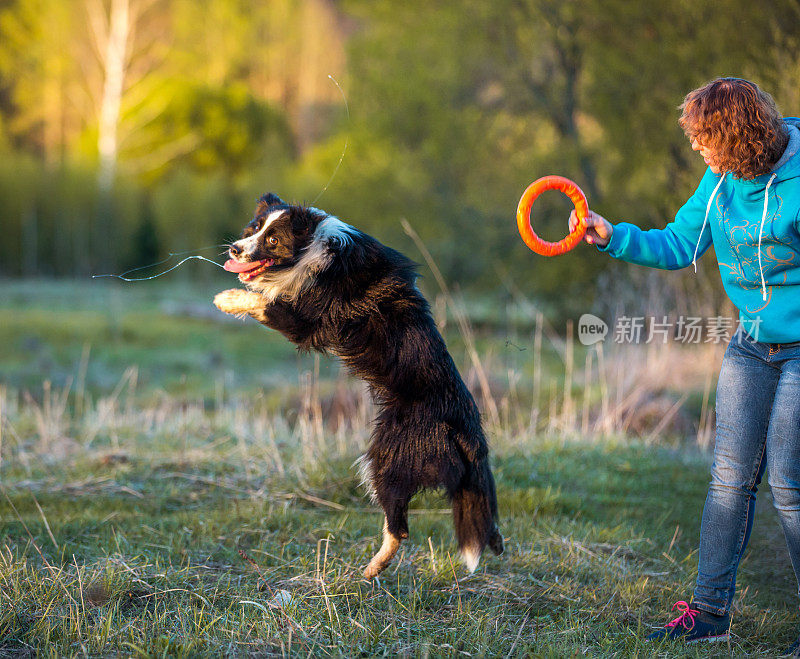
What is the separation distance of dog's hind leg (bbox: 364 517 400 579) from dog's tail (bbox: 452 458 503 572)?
0.34m

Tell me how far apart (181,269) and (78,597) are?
21724 mm

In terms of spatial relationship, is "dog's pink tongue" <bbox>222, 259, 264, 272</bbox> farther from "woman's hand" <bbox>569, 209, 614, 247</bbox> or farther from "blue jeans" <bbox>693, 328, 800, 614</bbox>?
"blue jeans" <bbox>693, 328, 800, 614</bbox>

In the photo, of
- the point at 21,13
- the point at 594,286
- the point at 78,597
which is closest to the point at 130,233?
the point at 21,13

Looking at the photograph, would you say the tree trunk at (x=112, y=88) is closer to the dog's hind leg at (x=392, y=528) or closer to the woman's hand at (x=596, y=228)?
the dog's hind leg at (x=392, y=528)

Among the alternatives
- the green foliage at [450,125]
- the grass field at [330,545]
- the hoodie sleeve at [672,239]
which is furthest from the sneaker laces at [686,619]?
the green foliage at [450,125]

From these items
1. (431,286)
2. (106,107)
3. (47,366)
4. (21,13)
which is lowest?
(47,366)

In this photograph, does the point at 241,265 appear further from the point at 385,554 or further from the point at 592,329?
the point at 592,329

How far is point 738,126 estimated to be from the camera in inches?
112

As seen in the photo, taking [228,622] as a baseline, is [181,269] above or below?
above

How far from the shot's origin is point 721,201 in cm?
314

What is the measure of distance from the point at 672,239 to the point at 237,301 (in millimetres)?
2097

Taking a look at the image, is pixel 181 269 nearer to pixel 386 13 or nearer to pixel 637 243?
pixel 386 13

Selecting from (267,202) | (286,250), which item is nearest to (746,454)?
(286,250)

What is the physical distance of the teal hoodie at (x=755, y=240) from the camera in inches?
116
